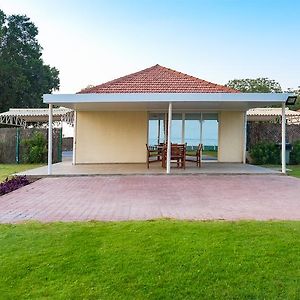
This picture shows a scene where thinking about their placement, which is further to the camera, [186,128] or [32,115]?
[32,115]

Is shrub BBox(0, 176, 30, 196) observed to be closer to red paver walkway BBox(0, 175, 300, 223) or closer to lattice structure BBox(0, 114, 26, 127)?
red paver walkway BBox(0, 175, 300, 223)

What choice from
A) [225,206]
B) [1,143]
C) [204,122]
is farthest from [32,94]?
[225,206]

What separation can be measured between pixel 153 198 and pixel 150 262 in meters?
4.44

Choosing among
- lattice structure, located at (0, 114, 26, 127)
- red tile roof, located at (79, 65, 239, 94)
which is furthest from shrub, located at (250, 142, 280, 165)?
lattice structure, located at (0, 114, 26, 127)

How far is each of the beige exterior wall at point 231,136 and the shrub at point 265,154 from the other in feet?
2.26

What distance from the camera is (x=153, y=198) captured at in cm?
866

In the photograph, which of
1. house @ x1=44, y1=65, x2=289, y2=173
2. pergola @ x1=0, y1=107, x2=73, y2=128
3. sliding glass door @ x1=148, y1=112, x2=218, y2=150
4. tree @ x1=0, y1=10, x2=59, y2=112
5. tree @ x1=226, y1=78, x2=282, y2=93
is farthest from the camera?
tree @ x1=226, y1=78, x2=282, y2=93

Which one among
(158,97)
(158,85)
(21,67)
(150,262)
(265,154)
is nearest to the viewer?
(150,262)

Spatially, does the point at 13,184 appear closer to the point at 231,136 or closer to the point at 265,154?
the point at 231,136

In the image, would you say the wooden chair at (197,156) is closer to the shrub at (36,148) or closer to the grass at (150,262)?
the shrub at (36,148)

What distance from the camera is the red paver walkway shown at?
6805 mm

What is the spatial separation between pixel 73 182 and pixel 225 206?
18.1ft

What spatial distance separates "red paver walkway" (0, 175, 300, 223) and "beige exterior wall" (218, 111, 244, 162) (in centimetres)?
537

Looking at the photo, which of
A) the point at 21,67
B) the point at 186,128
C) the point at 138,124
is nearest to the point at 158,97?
the point at 138,124
